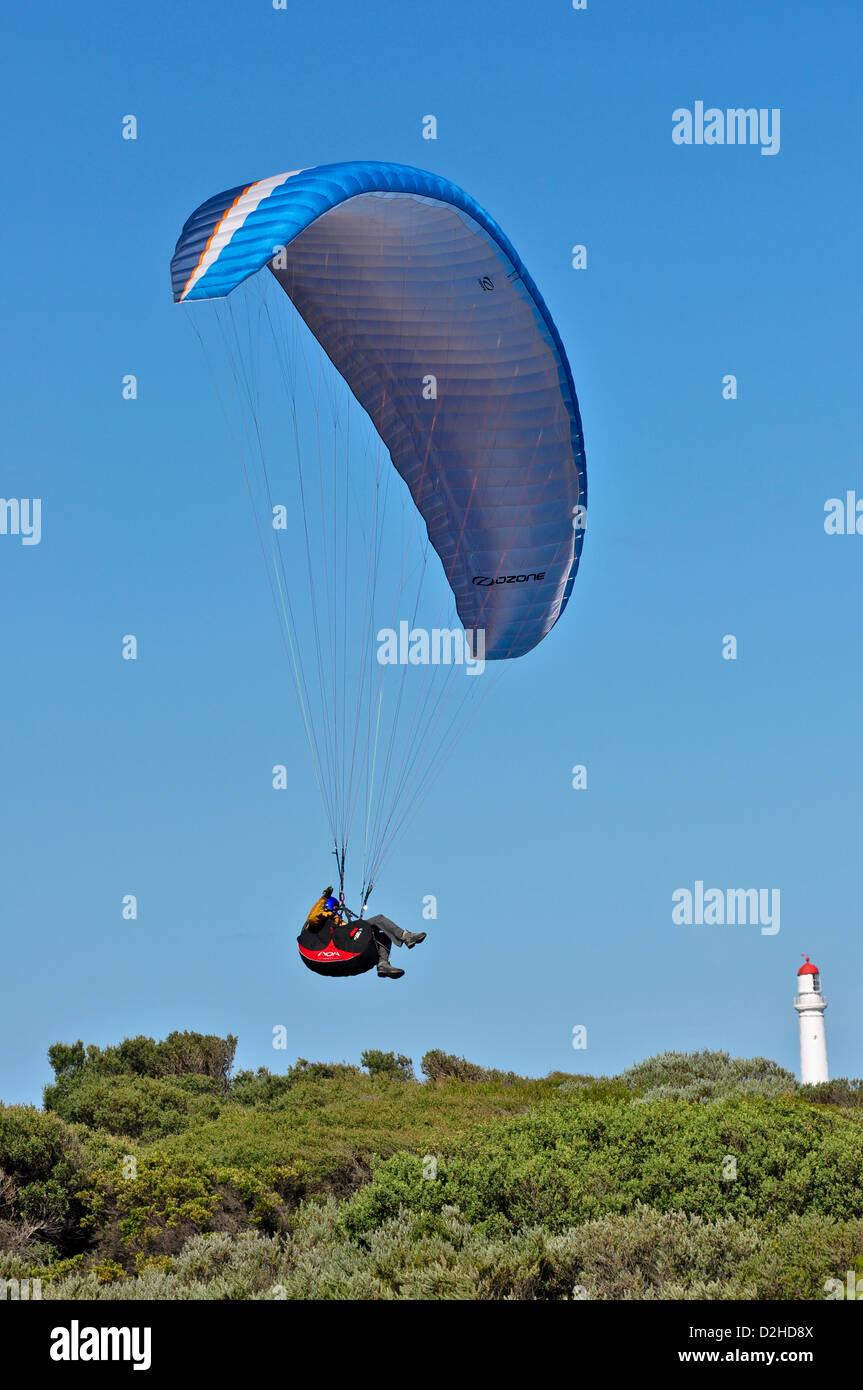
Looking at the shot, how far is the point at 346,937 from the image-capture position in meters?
15.5

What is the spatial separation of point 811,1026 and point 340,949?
2663 centimetres

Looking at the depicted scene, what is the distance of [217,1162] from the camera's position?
1000 inches

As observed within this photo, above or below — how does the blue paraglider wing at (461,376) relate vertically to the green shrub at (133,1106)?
above

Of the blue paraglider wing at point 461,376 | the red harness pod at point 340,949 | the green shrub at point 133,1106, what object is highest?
the blue paraglider wing at point 461,376

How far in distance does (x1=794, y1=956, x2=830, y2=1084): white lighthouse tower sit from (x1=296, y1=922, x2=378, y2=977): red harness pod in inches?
1004

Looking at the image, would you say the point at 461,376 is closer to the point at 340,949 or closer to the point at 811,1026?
the point at 340,949

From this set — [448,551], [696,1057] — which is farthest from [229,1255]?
[696,1057]

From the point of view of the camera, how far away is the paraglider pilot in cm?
1539

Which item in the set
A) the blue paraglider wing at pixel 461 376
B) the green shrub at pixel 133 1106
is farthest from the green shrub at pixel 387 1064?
the blue paraglider wing at pixel 461 376

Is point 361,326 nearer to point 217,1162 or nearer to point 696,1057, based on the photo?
point 217,1162

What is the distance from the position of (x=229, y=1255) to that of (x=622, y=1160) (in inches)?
190

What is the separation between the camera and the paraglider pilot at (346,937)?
50.5 ft

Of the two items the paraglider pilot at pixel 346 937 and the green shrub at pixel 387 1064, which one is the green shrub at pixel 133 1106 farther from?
the paraglider pilot at pixel 346 937

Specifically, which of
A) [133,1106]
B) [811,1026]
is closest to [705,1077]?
[811,1026]
